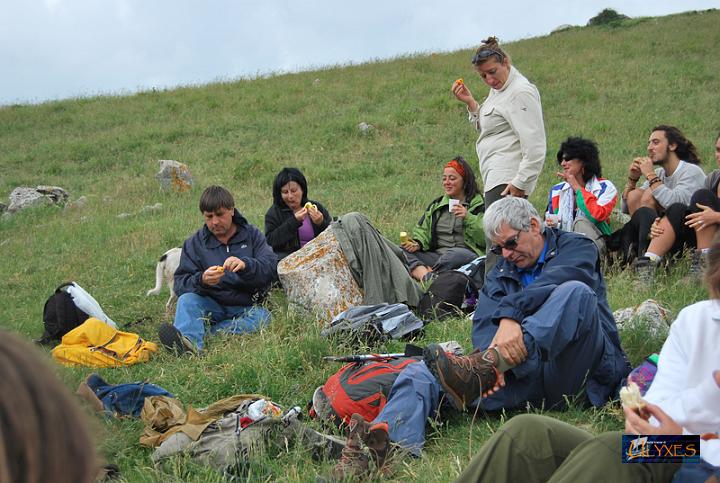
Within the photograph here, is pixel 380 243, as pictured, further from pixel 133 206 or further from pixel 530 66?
pixel 530 66

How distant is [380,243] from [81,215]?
296 inches

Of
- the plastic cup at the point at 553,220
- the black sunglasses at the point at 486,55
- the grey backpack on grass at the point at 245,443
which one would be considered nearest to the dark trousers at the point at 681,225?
the plastic cup at the point at 553,220

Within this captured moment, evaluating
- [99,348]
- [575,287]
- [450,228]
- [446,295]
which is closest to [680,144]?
[450,228]

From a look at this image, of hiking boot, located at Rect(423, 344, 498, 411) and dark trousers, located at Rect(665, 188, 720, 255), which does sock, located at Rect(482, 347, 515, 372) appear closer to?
hiking boot, located at Rect(423, 344, 498, 411)

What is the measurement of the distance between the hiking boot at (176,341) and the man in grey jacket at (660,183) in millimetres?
3936

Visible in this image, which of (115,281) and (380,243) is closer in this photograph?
(380,243)

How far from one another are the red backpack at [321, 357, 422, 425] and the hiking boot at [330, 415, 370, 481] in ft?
2.08

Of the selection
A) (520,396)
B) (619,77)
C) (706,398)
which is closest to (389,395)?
(520,396)

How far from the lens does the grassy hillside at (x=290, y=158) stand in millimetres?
4961

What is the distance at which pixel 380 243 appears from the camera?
6.68 metres

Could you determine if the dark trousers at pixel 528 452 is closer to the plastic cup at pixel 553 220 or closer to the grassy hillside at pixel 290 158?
the grassy hillside at pixel 290 158

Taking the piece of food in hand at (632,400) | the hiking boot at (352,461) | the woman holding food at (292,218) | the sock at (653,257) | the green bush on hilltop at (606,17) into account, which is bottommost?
the hiking boot at (352,461)

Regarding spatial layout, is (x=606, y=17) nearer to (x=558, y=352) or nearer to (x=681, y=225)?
(x=681, y=225)

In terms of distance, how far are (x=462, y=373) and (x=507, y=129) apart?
3.02 meters
